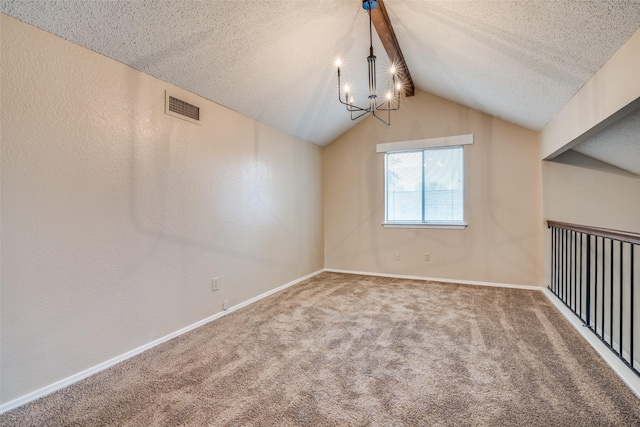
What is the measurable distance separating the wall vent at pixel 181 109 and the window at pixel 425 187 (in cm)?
303

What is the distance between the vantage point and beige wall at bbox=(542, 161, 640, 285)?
341cm

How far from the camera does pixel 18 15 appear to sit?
1684 mm

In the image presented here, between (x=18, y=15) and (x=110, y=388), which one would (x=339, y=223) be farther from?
(x=18, y=15)

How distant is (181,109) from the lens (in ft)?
8.89

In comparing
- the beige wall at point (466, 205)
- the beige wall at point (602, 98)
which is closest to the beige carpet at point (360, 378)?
the beige wall at point (466, 205)

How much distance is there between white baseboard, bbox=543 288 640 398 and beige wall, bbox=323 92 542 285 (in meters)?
1.13

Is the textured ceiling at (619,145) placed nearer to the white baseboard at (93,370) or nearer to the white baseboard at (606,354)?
the white baseboard at (606,354)

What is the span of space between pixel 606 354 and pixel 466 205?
8.16 feet

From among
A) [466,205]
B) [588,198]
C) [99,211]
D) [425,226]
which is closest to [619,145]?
[588,198]

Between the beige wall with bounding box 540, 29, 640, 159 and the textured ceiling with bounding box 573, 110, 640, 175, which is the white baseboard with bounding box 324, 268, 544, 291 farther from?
the beige wall with bounding box 540, 29, 640, 159

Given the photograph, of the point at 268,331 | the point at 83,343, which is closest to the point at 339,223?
the point at 268,331

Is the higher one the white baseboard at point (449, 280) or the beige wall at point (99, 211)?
the beige wall at point (99, 211)

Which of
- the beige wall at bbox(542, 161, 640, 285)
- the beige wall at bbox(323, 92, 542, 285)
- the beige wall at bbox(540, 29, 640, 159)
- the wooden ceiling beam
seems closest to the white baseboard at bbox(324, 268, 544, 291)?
the beige wall at bbox(323, 92, 542, 285)

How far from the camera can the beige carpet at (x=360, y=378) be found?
157 cm
